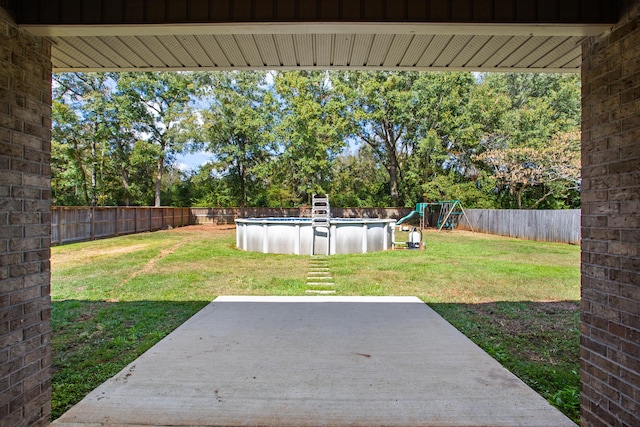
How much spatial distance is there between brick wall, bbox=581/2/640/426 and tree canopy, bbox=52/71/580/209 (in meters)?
19.4

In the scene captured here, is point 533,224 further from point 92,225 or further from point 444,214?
point 92,225

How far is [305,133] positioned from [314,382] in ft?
64.7

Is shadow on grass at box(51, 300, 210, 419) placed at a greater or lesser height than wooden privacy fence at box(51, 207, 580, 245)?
lesser

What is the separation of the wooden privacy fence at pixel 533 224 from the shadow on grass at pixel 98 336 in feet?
43.4

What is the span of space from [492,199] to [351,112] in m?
11.1

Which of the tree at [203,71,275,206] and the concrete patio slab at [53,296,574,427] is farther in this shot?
the tree at [203,71,275,206]

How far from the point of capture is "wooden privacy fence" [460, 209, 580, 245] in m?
12.4

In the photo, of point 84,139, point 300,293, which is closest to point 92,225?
point 84,139

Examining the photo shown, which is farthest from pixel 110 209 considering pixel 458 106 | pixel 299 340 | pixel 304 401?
pixel 458 106

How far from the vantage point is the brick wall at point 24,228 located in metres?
1.73

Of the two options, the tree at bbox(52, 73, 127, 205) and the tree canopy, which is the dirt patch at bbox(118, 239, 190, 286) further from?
the tree at bbox(52, 73, 127, 205)

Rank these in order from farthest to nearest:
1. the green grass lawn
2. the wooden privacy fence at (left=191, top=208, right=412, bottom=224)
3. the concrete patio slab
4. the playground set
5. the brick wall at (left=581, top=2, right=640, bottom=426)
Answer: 1. the wooden privacy fence at (left=191, top=208, right=412, bottom=224)
2. the playground set
3. the green grass lawn
4. the concrete patio slab
5. the brick wall at (left=581, top=2, right=640, bottom=426)

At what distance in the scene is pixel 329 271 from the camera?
7324 millimetres

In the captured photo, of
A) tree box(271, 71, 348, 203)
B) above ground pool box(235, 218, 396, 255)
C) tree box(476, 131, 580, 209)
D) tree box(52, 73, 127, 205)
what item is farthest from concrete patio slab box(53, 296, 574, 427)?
tree box(52, 73, 127, 205)
